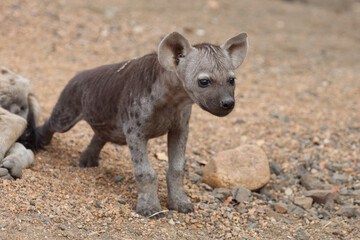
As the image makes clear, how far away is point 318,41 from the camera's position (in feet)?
44.7

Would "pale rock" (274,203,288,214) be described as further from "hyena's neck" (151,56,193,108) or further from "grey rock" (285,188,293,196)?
"hyena's neck" (151,56,193,108)

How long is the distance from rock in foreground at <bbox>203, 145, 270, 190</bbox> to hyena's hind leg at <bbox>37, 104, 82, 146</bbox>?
5.41ft

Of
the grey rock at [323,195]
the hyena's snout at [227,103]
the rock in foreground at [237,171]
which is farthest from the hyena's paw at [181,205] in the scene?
the grey rock at [323,195]

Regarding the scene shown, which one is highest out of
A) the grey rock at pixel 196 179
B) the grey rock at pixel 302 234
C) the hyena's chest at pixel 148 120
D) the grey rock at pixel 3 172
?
the hyena's chest at pixel 148 120

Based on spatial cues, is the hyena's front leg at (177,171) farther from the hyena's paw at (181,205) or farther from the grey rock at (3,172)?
the grey rock at (3,172)

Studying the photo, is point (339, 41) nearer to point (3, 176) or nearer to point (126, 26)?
point (126, 26)

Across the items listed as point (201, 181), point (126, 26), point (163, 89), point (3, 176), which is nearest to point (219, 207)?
point (201, 181)

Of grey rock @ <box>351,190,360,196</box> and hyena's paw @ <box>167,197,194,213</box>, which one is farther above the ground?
grey rock @ <box>351,190,360,196</box>

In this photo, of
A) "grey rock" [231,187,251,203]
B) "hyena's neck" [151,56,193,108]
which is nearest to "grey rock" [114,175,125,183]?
"grey rock" [231,187,251,203]

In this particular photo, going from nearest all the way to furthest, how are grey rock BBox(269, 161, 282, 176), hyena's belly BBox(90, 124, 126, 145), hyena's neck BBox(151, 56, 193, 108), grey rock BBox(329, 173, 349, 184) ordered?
1. hyena's neck BBox(151, 56, 193, 108)
2. hyena's belly BBox(90, 124, 126, 145)
3. grey rock BBox(329, 173, 349, 184)
4. grey rock BBox(269, 161, 282, 176)

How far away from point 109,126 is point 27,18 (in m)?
7.29

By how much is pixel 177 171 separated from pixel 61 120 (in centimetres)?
174

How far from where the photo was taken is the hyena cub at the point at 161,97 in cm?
443

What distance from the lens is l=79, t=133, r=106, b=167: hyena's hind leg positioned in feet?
20.0
